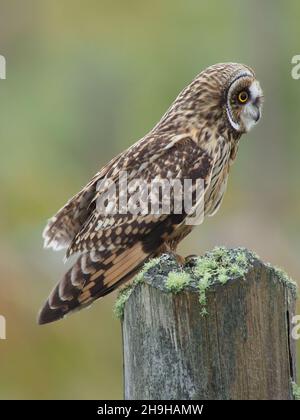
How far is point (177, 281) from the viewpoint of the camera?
3.72m

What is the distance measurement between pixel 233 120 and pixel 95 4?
1403 centimetres

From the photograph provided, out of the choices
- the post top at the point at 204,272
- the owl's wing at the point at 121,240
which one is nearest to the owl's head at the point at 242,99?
the owl's wing at the point at 121,240

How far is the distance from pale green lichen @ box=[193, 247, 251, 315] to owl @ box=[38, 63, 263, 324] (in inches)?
41.2

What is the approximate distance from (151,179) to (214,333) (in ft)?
6.87

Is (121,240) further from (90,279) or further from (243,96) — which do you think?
(243,96)

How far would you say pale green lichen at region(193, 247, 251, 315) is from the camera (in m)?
3.70

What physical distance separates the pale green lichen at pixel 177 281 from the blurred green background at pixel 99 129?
5.09m

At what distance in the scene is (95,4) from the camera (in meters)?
19.6

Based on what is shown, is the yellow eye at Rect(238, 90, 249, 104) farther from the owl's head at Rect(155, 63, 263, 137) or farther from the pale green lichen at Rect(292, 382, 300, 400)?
the pale green lichen at Rect(292, 382, 300, 400)

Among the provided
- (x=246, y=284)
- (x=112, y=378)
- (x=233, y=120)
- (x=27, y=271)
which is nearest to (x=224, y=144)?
(x=233, y=120)

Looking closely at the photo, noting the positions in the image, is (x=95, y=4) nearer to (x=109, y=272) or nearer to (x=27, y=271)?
(x=27, y=271)

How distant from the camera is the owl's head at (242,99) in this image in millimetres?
6000

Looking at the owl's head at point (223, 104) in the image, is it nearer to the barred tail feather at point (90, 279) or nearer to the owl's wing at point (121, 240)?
the owl's wing at point (121, 240)
